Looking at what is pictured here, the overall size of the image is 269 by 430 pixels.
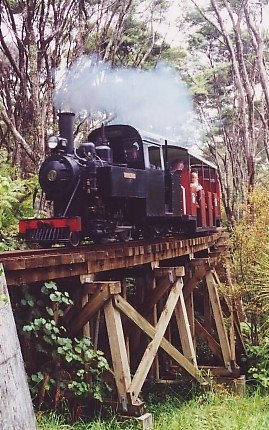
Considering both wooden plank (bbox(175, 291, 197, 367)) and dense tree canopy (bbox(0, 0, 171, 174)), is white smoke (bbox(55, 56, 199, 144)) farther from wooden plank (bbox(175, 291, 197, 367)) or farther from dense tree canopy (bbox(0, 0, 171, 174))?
wooden plank (bbox(175, 291, 197, 367))

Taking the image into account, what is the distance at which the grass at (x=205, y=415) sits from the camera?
622 cm

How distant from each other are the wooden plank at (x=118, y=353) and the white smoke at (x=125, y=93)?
32.2 feet

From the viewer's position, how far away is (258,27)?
15.0 meters

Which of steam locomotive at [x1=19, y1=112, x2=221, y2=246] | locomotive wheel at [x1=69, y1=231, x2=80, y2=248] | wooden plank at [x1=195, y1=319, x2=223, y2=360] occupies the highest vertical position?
steam locomotive at [x1=19, y1=112, x2=221, y2=246]

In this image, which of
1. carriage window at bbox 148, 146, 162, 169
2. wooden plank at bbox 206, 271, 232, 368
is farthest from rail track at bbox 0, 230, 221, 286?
wooden plank at bbox 206, 271, 232, 368

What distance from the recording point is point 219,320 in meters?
10.9

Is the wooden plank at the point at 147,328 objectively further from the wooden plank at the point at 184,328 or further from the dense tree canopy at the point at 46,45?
the dense tree canopy at the point at 46,45

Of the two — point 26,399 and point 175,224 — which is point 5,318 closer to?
point 26,399

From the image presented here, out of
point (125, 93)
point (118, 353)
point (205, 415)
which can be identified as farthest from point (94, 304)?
point (125, 93)

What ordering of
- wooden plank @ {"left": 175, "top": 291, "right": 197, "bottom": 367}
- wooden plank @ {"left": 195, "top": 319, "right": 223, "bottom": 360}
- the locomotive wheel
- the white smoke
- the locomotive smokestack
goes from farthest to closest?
the white smoke
wooden plank @ {"left": 195, "top": 319, "right": 223, "bottom": 360}
wooden plank @ {"left": 175, "top": 291, "right": 197, "bottom": 367}
the locomotive smokestack
the locomotive wheel

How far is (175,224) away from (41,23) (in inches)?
233

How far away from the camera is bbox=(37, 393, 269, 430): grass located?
6.22 m

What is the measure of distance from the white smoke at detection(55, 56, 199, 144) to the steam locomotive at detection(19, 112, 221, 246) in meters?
5.49

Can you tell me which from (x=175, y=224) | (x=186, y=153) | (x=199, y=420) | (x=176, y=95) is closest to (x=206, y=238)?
(x=175, y=224)
